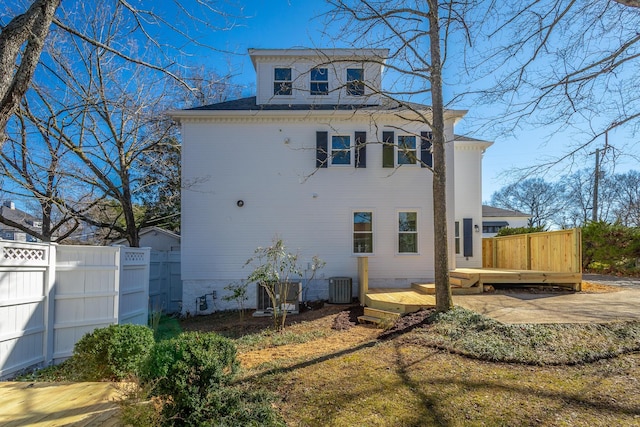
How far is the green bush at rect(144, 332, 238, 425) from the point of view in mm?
3027

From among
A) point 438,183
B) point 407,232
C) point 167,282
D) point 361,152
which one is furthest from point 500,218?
point 167,282

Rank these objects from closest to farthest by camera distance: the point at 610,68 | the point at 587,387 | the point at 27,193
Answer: the point at 587,387 → the point at 610,68 → the point at 27,193

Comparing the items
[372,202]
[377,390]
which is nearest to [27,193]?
[372,202]

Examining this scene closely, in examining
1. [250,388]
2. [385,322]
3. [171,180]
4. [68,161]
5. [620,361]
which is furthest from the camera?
[171,180]

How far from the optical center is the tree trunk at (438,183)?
6219mm

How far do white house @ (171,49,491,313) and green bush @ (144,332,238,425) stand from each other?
7.25 m

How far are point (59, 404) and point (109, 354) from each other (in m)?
1.00

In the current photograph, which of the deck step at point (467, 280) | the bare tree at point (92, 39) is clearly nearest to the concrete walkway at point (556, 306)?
the deck step at point (467, 280)

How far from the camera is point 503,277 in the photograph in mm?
8742

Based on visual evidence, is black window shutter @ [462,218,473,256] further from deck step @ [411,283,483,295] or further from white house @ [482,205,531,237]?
white house @ [482,205,531,237]

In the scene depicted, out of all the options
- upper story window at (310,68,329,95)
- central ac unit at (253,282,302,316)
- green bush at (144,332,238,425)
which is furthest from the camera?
upper story window at (310,68,329,95)

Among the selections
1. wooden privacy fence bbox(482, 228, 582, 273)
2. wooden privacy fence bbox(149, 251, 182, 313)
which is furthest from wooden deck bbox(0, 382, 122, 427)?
wooden privacy fence bbox(482, 228, 582, 273)

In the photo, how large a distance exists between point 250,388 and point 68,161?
10.7 m

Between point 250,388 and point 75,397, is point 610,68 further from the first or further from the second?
point 75,397
